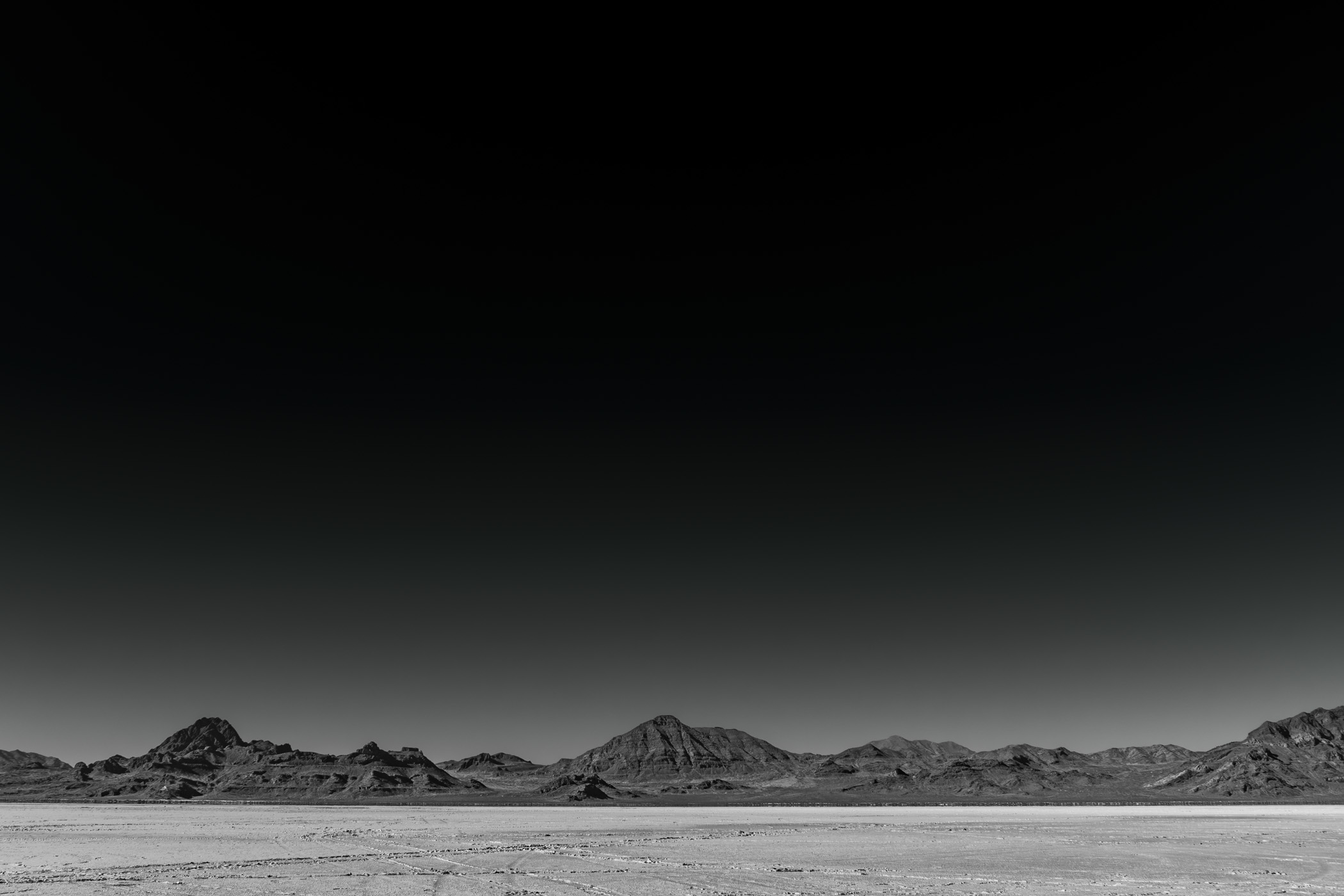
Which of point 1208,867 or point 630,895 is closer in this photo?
point 630,895

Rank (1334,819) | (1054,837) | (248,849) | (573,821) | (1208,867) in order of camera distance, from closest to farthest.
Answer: (1208,867) < (248,849) < (1054,837) < (1334,819) < (573,821)

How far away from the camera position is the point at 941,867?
37.8m

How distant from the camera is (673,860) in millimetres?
41906

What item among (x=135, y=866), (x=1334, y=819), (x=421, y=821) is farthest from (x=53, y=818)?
(x=1334, y=819)

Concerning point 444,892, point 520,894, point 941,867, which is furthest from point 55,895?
point 941,867

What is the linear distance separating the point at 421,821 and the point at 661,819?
27.3m

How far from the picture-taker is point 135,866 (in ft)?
127

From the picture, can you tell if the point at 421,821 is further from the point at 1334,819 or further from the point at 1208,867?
the point at 1334,819

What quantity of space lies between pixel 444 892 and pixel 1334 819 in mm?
101590

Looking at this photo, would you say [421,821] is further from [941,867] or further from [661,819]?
[941,867]

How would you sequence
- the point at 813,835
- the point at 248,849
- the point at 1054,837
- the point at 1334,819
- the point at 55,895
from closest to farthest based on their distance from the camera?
the point at 55,895 → the point at 248,849 → the point at 1054,837 → the point at 813,835 → the point at 1334,819

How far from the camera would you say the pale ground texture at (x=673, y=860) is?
99.8ft

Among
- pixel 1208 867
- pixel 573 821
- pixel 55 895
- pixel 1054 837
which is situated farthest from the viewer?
pixel 573 821

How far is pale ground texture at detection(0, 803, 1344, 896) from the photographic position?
30422 mm
